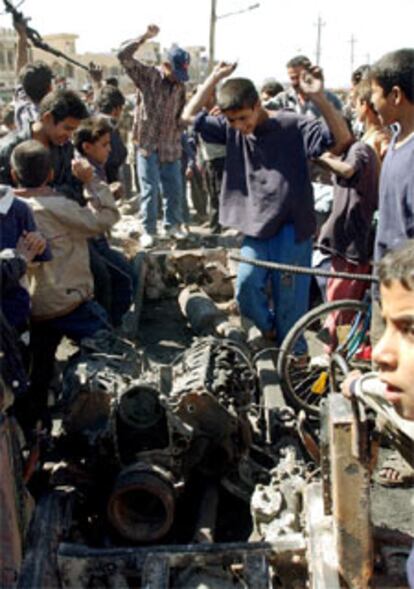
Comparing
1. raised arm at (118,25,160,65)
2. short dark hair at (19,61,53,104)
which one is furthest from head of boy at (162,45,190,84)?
short dark hair at (19,61,53,104)

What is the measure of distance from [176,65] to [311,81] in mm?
4196

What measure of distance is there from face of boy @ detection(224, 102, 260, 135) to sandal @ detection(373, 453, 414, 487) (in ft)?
8.14

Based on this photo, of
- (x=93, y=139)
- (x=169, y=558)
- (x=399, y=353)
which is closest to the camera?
(x=399, y=353)

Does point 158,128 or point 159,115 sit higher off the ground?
point 159,115

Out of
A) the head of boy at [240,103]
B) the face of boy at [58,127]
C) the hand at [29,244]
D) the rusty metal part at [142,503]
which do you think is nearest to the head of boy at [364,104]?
the head of boy at [240,103]

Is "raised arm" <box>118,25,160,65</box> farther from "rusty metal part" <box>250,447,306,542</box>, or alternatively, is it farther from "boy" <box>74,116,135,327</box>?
"rusty metal part" <box>250,447,306,542</box>

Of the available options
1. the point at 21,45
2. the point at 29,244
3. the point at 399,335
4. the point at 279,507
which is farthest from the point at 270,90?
the point at 399,335

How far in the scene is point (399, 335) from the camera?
159cm

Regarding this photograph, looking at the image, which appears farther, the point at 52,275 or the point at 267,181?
the point at 267,181

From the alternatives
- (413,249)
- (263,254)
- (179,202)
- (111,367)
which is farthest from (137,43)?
(413,249)

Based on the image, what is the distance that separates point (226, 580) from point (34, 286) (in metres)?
2.09

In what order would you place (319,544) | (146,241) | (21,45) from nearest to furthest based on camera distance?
1. (319,544)
2. (146,241)
3. (21,45)

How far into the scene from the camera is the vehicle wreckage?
2691mm

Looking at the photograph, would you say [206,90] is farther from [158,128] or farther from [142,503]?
[158,128]
